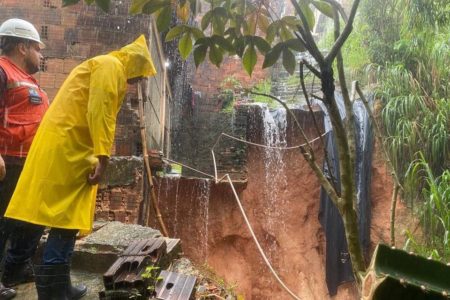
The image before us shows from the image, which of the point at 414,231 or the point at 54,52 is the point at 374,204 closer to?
the point at 414,231

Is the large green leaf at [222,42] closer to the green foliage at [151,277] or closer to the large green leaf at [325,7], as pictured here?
the large green leaf at [325,7]

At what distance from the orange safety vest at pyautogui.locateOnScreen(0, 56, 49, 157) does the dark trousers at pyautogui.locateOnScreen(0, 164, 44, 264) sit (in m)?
0.14

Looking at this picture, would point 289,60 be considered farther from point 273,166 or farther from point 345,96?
point 273,166

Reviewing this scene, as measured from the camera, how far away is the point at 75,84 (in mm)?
2385

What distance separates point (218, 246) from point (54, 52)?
442cm

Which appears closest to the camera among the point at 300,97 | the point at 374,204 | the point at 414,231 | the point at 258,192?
the point at 414,231

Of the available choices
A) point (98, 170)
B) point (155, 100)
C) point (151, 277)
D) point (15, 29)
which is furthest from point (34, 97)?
point (155, 100)

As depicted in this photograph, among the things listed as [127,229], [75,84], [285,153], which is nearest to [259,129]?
[285,153]

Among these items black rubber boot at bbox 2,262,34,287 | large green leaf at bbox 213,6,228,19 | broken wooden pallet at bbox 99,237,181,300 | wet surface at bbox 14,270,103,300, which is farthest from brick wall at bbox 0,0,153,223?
large green leaf at bbox 213,6,228,19

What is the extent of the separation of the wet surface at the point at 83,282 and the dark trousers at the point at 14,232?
0.68 ft

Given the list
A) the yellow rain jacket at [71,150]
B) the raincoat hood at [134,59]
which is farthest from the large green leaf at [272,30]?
the raincoat hood at [134,59]

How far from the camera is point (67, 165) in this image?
226 cm

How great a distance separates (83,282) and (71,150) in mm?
1108

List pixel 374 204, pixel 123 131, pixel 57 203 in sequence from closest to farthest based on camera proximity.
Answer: pixel 57 203 → pixel 123 131 → pixel 374 204
